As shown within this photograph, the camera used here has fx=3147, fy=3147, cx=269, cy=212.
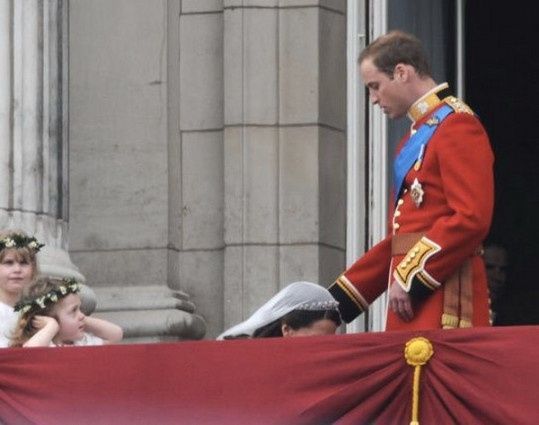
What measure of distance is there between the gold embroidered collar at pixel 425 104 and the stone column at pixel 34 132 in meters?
2.73

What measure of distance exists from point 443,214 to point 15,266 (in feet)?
7.19

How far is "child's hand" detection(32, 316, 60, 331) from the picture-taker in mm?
12969

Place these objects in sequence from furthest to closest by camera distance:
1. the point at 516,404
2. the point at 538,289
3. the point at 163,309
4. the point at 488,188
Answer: the point at 538,289, the point at 163,309, the point at 488,188, the point at 516,404

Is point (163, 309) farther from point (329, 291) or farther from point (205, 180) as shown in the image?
point (329, 291)

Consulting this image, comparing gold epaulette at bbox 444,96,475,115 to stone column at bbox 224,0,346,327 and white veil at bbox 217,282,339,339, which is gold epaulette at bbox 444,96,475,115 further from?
stone column at bbox 224,0,346,327

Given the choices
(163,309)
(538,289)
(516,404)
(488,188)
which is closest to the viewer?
(516,404)

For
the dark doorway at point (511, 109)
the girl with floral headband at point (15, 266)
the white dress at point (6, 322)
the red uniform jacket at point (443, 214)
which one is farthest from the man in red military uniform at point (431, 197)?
the dark doorway at point (511, 109)

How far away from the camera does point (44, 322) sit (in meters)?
13.0

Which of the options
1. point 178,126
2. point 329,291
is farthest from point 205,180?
point 329,291

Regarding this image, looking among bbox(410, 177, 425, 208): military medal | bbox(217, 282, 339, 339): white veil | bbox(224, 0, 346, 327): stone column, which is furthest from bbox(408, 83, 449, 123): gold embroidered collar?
bbox(224, 0, 346, 327): stone column

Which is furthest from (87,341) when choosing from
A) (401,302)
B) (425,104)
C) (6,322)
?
(425,104)

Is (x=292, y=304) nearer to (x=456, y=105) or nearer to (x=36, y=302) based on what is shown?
(x=456, y=105)

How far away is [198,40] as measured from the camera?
16.1 metres

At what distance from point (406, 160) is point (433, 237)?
52cm
